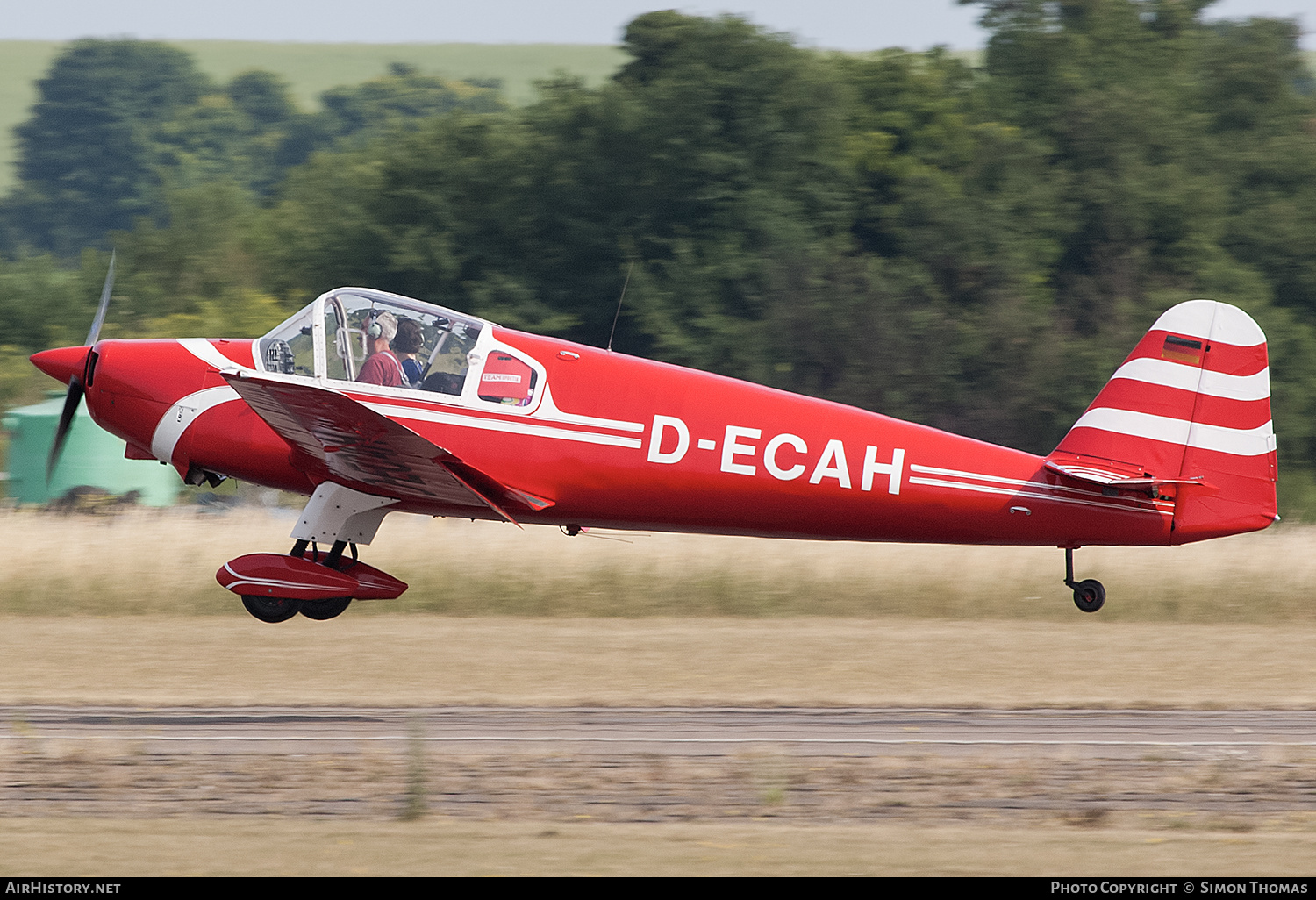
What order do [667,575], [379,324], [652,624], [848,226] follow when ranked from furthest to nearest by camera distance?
1. [848,226]
2. [667,575]
3. [652,624]
4. [379,324]

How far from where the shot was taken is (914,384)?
28844 mm

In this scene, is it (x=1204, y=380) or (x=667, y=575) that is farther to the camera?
(x=667, y=575)

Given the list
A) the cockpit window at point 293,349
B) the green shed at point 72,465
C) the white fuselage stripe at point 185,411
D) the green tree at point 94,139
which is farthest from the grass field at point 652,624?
the green tree at point 94,139

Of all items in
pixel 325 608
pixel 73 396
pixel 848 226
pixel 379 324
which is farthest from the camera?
pixel 848 226

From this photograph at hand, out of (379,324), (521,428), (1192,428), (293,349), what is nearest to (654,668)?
(521,428)

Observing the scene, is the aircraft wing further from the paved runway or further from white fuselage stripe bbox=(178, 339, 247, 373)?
the paved runway

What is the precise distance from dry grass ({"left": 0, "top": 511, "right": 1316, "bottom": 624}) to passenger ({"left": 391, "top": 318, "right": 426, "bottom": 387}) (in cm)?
711

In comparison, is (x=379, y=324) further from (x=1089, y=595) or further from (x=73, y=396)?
(x=1089, y=595)

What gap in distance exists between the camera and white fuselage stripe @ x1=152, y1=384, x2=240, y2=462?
1111cm

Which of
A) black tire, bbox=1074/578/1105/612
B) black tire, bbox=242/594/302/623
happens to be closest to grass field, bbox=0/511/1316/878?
black tire, bbox=1074/578/1105/612

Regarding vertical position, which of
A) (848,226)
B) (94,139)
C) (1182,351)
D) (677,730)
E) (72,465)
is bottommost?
(94,139)

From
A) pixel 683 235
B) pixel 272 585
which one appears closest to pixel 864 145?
pixel 683 235

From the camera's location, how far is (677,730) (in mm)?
11367

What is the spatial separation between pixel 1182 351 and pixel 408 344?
5643mm
